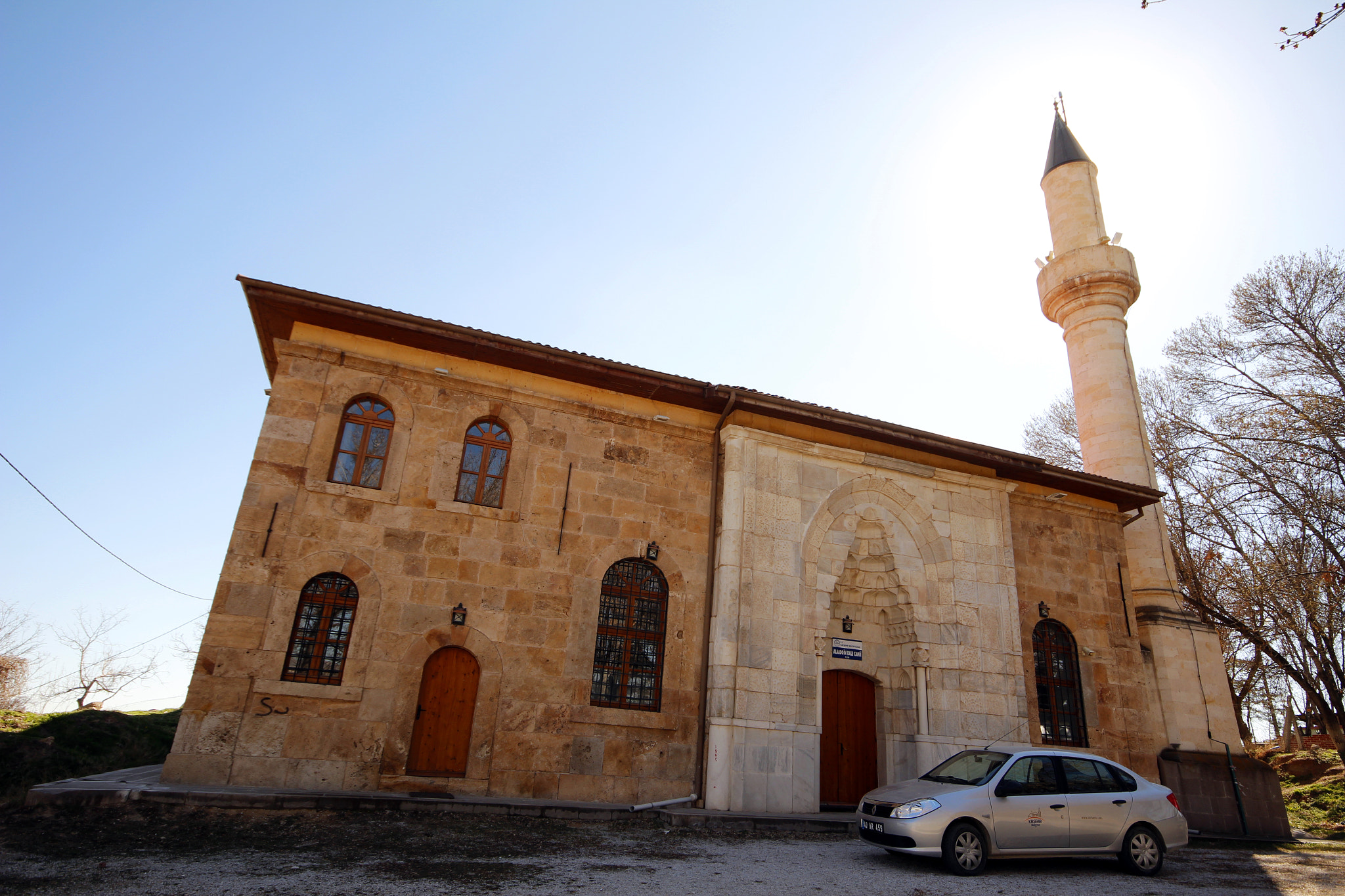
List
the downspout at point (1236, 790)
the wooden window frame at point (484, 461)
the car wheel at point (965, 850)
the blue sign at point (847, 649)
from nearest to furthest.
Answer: the car wheel at point (965, 850) → the wooden window frame at point (484, 461) → the blue sign at point (847, 649) → the downspout at point (1236, 790)

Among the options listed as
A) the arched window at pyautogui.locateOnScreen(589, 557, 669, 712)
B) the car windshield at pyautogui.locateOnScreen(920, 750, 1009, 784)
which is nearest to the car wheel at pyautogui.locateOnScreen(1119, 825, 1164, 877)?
the car windshield at pyautogui.locateOnScreen(920, 750, 1009, 784)

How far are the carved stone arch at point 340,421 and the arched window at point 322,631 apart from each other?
1.21 meters

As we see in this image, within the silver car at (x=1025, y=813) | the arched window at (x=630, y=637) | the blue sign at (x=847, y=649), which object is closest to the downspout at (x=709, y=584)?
the arched window at (x=630, y=637)

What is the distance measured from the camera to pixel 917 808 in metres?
7.02

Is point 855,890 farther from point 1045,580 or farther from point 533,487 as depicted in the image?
point 1045,580

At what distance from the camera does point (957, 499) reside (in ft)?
40.6

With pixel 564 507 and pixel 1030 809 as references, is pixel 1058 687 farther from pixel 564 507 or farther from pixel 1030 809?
pixel 564 507

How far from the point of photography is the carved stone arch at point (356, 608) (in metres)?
8.65

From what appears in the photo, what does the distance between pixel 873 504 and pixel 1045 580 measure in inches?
151

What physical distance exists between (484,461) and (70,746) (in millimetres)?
6737

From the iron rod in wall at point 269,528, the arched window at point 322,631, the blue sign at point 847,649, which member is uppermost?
the iron rod in wall at point 269,528

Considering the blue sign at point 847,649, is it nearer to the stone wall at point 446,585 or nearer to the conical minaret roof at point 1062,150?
the stone wall at point 446,585

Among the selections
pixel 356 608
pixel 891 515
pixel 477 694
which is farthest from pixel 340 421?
pixel 891 515

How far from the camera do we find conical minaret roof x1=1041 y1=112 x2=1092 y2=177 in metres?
18.1
